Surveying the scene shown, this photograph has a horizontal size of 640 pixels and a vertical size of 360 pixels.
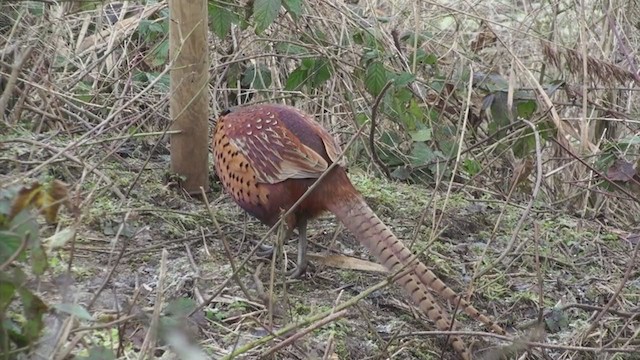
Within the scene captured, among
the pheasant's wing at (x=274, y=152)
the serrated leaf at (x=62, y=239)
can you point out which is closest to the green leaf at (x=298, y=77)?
the pheasant's wing at (x=274, y=152)

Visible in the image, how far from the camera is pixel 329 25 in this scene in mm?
5418

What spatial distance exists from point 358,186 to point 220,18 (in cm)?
108

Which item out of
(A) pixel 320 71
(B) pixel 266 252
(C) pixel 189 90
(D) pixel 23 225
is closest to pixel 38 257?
(D) pixel 23 225

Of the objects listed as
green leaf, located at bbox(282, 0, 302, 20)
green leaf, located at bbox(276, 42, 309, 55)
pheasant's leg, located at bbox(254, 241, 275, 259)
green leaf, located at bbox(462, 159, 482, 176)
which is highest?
green leaf, located at bbox(282, 0, 302, 20)

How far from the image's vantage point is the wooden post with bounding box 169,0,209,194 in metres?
3.89

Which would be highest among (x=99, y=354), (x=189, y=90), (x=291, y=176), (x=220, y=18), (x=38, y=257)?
(x=220, y=18)

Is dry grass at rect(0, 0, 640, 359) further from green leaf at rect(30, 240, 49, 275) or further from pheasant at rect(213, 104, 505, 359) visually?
pheasant at rect(213, 104, 505, 359)

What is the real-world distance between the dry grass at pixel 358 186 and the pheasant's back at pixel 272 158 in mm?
242

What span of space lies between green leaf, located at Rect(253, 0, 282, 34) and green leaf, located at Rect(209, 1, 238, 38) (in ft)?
1.01

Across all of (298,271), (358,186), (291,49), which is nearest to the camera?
(298,271)

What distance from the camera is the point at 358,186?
15.3ft

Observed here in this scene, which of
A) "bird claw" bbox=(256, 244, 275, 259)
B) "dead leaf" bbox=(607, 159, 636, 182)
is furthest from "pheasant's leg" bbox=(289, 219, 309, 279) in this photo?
"dead leaf" bbox=(607, 159, 636, 182)

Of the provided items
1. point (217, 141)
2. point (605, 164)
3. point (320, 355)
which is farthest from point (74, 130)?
point (605, 164)

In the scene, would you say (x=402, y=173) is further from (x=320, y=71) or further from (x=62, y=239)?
(x=62, y=239)
